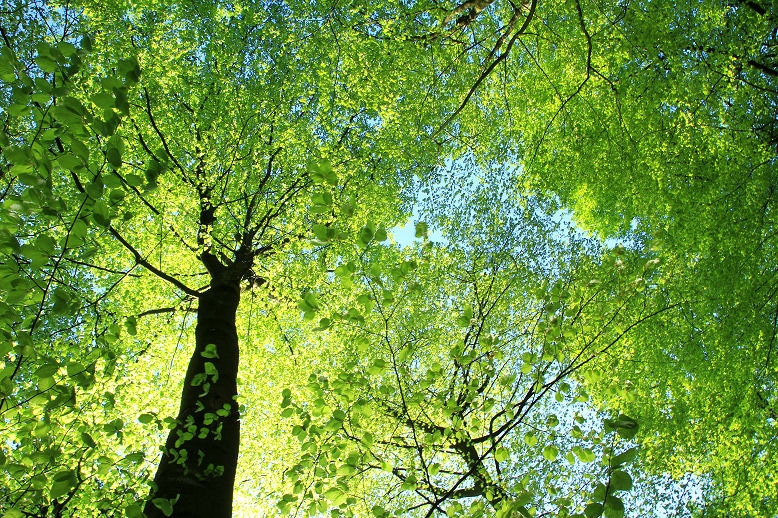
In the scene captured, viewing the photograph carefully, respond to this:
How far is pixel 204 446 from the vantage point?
3764mm

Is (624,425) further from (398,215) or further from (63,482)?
(398,215)

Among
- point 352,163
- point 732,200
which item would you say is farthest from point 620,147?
point 352,163

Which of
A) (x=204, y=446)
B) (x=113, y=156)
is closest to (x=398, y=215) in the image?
(x=204, y=446)

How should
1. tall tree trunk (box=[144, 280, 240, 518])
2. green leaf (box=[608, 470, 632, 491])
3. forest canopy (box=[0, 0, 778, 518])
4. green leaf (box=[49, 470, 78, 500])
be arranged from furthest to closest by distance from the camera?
forest canopy (box=[0, 0, 778, 518]) → tall tree trunk (box=[144, 280, 240, 518]) → green leaf (box=[49, 470, 78, 500]) → green leaf (box=[608, 470, 632, 491])

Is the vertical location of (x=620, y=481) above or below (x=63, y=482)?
below

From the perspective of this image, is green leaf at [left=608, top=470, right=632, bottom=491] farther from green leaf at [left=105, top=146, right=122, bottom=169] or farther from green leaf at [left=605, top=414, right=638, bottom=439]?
green leaf at [left=105, top=146, right=122, bottom=169]

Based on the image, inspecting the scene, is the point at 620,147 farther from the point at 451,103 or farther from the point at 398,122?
the point at 398,122

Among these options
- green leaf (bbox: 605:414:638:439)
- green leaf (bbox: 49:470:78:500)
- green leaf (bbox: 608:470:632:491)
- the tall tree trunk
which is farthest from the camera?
the tall tree trunk

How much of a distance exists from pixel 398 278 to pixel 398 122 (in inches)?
236

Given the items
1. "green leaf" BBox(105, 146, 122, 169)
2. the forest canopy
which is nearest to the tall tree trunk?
the forest canopy

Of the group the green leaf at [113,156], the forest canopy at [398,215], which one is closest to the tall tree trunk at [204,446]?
the forest canopy at [398,215]

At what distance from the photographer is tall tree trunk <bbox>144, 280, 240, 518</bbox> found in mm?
3270

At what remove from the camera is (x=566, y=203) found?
1285cm

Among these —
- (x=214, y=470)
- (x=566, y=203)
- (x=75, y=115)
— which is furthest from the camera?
(x=566, y=203)
